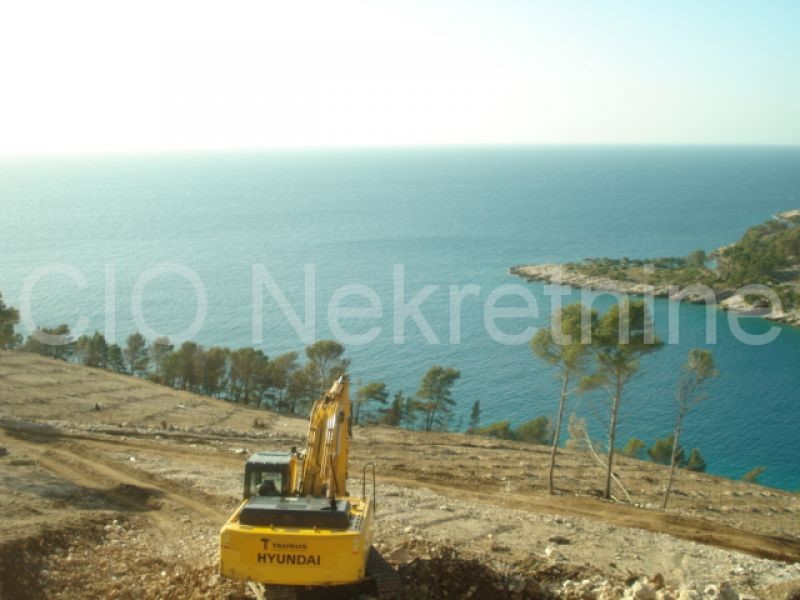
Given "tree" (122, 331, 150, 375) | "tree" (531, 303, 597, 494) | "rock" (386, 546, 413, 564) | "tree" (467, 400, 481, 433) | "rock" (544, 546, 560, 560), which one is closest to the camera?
"rock" (386, 546, 413, 564)

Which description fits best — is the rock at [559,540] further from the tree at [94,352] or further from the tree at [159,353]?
the tree at [94,352]

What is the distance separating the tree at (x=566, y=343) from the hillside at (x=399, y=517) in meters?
3.58

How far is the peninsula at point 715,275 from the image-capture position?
84688 mm

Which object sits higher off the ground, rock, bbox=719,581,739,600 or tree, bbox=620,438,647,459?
rock, bbox=719,581,739,600

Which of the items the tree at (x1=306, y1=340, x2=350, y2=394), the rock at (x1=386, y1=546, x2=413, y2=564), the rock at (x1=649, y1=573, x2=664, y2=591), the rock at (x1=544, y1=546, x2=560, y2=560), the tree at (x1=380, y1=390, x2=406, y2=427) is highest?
the rock at (x1=386, y1=546, x2=413, y2=564)

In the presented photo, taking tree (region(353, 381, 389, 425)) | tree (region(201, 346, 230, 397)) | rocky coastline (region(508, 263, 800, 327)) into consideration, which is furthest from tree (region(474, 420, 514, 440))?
rocky coastline (region(508, 263, 800, 327))

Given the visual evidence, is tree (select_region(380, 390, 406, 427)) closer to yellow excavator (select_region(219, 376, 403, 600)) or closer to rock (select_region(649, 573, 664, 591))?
rock (select_region(649, 573, 664, 591))

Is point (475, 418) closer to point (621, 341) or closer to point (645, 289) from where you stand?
point (621, 341)

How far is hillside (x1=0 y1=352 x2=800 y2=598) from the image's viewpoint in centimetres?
1063

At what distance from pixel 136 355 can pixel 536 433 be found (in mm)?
27842

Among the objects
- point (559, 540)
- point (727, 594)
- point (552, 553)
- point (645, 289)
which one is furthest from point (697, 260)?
point (727, 594)

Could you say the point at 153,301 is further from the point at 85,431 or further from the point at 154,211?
the point at 154,211

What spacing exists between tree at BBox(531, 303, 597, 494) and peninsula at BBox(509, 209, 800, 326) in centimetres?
6791

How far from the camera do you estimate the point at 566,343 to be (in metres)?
20.9
